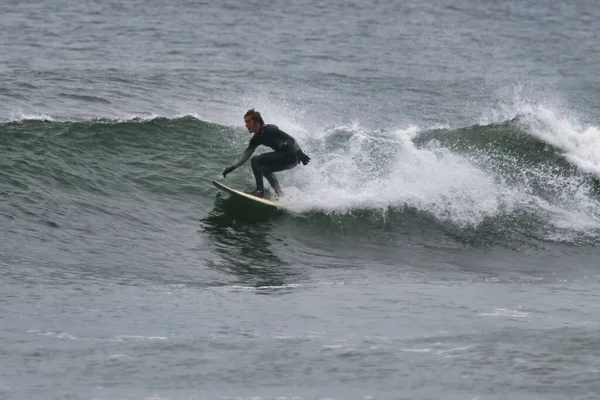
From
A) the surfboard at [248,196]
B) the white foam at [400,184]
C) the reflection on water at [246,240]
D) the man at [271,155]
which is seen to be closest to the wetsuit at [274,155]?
the man at [271,155]

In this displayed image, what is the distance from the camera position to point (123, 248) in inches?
498

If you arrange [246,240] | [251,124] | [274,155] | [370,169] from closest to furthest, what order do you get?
[246,240]
[251,124]
[274,155]
[370,169]

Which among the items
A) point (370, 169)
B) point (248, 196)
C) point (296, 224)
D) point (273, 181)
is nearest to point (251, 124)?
point (273, 181)

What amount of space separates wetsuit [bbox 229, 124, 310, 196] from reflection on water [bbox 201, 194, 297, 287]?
427 millimetres

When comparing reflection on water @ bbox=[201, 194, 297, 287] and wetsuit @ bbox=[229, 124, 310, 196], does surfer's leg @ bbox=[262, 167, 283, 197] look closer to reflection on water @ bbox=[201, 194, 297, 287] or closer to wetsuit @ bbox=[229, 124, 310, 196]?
wetsuit @ bbox=[229, 124, 310, 196]

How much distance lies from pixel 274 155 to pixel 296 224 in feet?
3.56

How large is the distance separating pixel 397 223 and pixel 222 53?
14.7 metres

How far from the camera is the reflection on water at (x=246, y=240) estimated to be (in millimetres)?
12023

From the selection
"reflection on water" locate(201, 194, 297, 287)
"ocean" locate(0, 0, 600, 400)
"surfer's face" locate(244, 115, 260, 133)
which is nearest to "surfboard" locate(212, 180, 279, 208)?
"reflection on water" locate(201, 194, 297, 287)

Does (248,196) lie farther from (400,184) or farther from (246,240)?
(400,184)

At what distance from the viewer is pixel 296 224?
14.4 m

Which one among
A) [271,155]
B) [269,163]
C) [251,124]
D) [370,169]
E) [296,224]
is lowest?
[296,224]

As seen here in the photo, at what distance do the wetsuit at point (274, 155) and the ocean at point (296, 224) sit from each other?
61 cm

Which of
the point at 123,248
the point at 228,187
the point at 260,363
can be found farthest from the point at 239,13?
the point at 260,363
